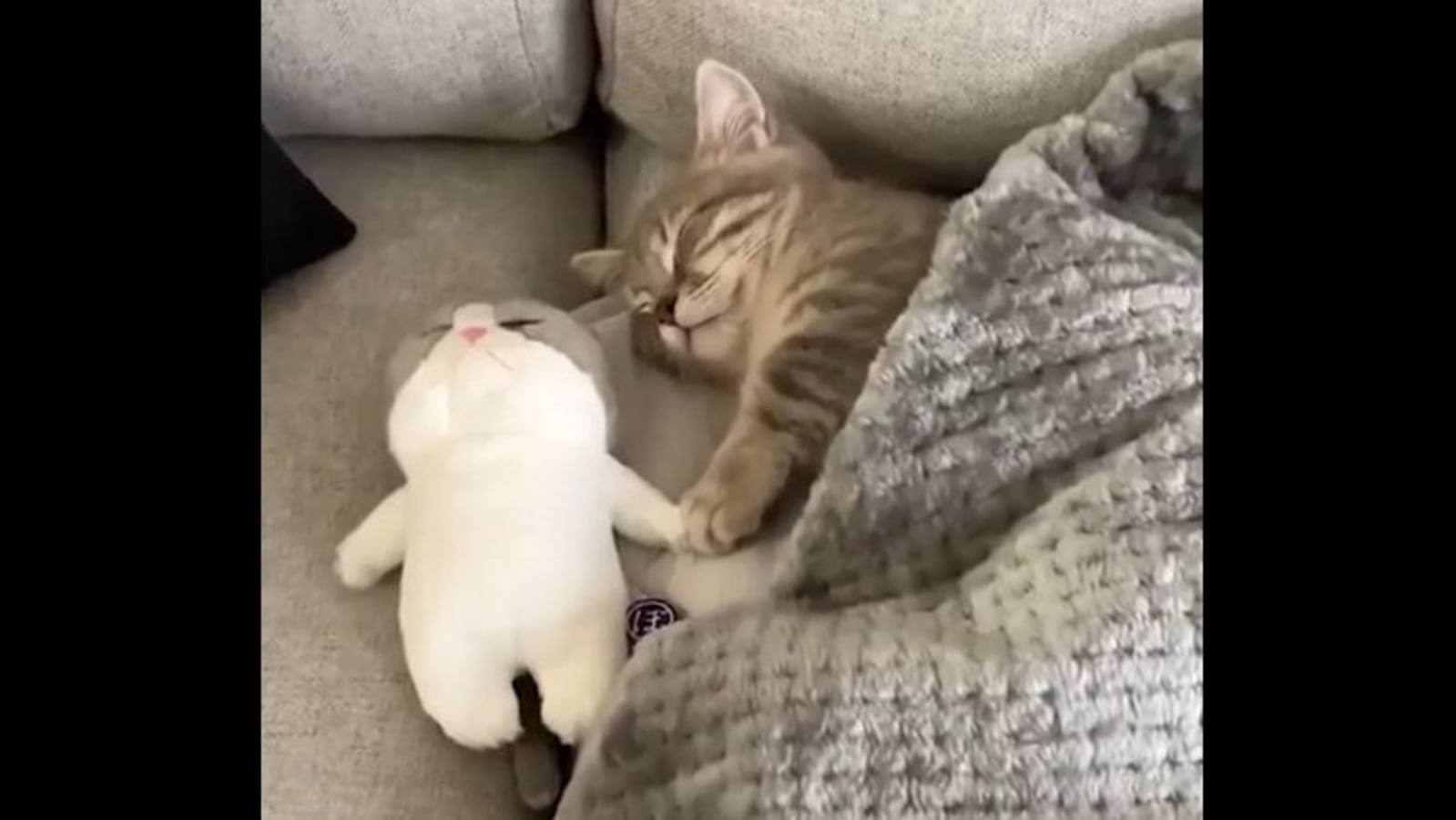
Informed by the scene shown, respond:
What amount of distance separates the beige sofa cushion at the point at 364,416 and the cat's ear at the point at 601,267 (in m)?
0.03

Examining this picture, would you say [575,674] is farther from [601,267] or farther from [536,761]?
→ [601,267]

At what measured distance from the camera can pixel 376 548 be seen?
1103 mm

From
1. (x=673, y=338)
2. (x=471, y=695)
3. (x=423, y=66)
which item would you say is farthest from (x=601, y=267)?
(x=471, y=695)

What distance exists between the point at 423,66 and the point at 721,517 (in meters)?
0.48

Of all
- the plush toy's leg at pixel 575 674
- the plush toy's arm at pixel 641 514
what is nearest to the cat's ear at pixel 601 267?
the plush toy's arm at pixel 641 514

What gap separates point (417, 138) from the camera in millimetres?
1461

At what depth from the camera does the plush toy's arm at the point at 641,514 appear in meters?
1.12

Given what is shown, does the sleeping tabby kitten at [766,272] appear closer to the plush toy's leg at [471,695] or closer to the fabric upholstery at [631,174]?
the fabric upholstery at [631,174]

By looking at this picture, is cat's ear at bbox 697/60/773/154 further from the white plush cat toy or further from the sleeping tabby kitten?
the white plush cat toy

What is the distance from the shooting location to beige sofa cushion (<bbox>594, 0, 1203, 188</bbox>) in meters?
1.18

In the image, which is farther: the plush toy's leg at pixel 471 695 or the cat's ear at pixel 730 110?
the cat's ear at pixel 730 110

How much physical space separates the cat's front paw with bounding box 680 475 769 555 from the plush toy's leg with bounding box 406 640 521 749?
169mm
